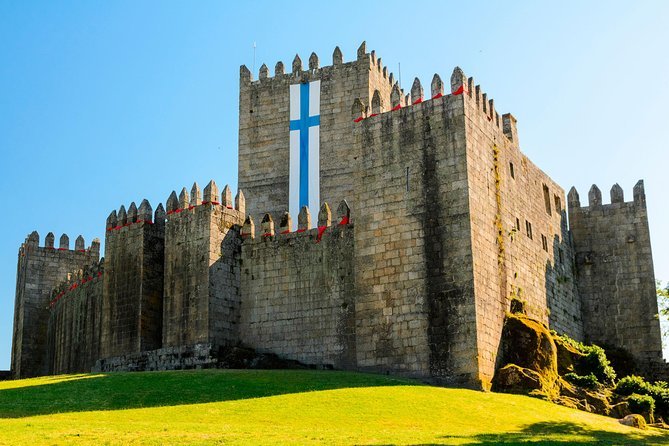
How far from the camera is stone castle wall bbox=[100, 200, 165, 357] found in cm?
4028

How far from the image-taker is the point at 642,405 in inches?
1329

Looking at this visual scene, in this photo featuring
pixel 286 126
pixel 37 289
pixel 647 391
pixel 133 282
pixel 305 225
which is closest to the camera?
pixel 647 391

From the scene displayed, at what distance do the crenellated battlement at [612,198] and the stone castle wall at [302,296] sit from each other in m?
14.2

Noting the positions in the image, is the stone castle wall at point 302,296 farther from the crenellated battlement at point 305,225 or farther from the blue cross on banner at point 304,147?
the blue cross on banner at point 304,147

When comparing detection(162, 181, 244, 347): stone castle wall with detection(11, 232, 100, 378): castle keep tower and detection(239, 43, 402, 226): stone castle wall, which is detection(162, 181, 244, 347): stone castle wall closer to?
detection(239, 43, 402, 226): stone castle wall

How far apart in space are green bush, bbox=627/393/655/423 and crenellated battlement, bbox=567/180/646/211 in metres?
14.2

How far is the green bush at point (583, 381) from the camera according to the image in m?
35.6

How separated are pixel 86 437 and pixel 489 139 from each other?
20.8 m

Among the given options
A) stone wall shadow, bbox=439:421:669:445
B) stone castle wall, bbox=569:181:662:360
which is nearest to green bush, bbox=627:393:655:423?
stone wall shadow, bbox=439:421:669:445

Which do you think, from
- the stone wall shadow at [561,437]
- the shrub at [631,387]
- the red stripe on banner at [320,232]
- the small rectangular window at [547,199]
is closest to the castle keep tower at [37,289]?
the red stripe on banner at [320,232]

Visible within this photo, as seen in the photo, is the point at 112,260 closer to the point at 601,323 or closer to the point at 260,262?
the point at 260,262

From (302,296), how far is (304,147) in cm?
1378

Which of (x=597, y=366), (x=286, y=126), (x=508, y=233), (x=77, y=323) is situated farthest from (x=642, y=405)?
(x=77, y=323)

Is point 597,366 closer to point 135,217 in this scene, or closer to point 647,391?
point 647,391
